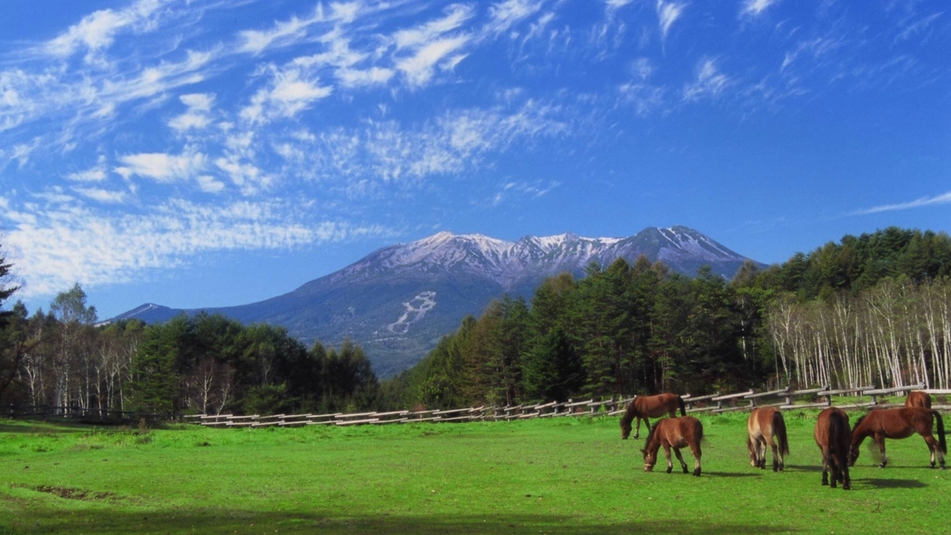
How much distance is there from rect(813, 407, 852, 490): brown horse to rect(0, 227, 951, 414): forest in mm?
47162

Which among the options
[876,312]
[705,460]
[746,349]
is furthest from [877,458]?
[746,349]

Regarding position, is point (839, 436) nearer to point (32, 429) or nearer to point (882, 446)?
point (882, 446)

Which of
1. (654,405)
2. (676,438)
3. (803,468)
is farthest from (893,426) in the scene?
(654,405)

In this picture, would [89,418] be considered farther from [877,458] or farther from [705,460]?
[877,458]

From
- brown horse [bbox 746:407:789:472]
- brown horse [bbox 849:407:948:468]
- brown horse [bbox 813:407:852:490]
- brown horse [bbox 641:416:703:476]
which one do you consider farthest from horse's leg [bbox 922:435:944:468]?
brown horse [bbox 641:416:703:476]

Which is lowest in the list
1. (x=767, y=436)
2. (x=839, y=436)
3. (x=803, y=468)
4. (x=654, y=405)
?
(x=803, y=468)

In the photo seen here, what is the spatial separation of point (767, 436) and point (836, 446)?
2.21 metres

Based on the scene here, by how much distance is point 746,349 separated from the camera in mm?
77375

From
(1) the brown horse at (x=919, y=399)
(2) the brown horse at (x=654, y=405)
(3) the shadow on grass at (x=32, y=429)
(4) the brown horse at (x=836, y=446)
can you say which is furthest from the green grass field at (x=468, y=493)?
(3) the shadow on grass at (x=32, y=429)

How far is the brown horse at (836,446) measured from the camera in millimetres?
10656

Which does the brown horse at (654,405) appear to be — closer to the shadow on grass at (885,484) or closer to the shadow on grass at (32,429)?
the shadow on grass at (885,484)

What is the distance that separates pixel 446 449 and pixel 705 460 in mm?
7752

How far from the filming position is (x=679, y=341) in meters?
62.7

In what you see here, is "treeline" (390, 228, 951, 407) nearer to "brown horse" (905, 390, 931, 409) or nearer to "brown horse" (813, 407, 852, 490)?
"brown horse" (905, 390, 931, 409)
